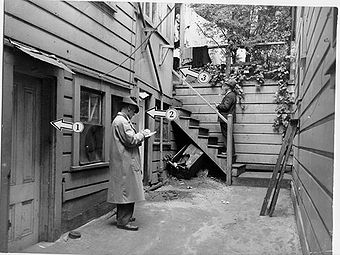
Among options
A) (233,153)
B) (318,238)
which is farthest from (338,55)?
(233,153)

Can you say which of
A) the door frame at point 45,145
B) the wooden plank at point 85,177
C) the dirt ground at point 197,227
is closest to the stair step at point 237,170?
the dirt ground at point 197,227

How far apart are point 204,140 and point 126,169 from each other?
939 millimetres

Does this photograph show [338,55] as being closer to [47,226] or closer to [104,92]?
[104,92]

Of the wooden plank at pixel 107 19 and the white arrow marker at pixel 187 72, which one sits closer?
the wooden plank at pixel 107 19

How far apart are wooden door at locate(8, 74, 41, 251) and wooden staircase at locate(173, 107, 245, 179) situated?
3.64ft

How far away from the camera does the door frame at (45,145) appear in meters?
1.60

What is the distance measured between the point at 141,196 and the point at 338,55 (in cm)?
173

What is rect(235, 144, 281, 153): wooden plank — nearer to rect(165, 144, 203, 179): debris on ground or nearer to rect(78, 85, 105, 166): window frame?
rect(165, 144, 203, 179): debris on ground

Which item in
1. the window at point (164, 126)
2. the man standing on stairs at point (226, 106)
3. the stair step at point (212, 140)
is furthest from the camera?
the stair step at point (212, 140)

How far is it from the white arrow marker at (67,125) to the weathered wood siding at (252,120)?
925 millimetres

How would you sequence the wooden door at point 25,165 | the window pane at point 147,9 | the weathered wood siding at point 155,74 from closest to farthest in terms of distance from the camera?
the wooden door at point 25,165 < the window pane at point 147,9 < the weathered wood siding at point 155,74

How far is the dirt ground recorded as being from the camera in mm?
1877

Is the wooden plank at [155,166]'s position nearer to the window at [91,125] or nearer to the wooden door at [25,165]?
the window at [91,125]

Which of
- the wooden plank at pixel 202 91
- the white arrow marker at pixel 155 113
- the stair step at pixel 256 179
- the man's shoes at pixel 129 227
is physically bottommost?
the man's shoes at pixel 129 227
